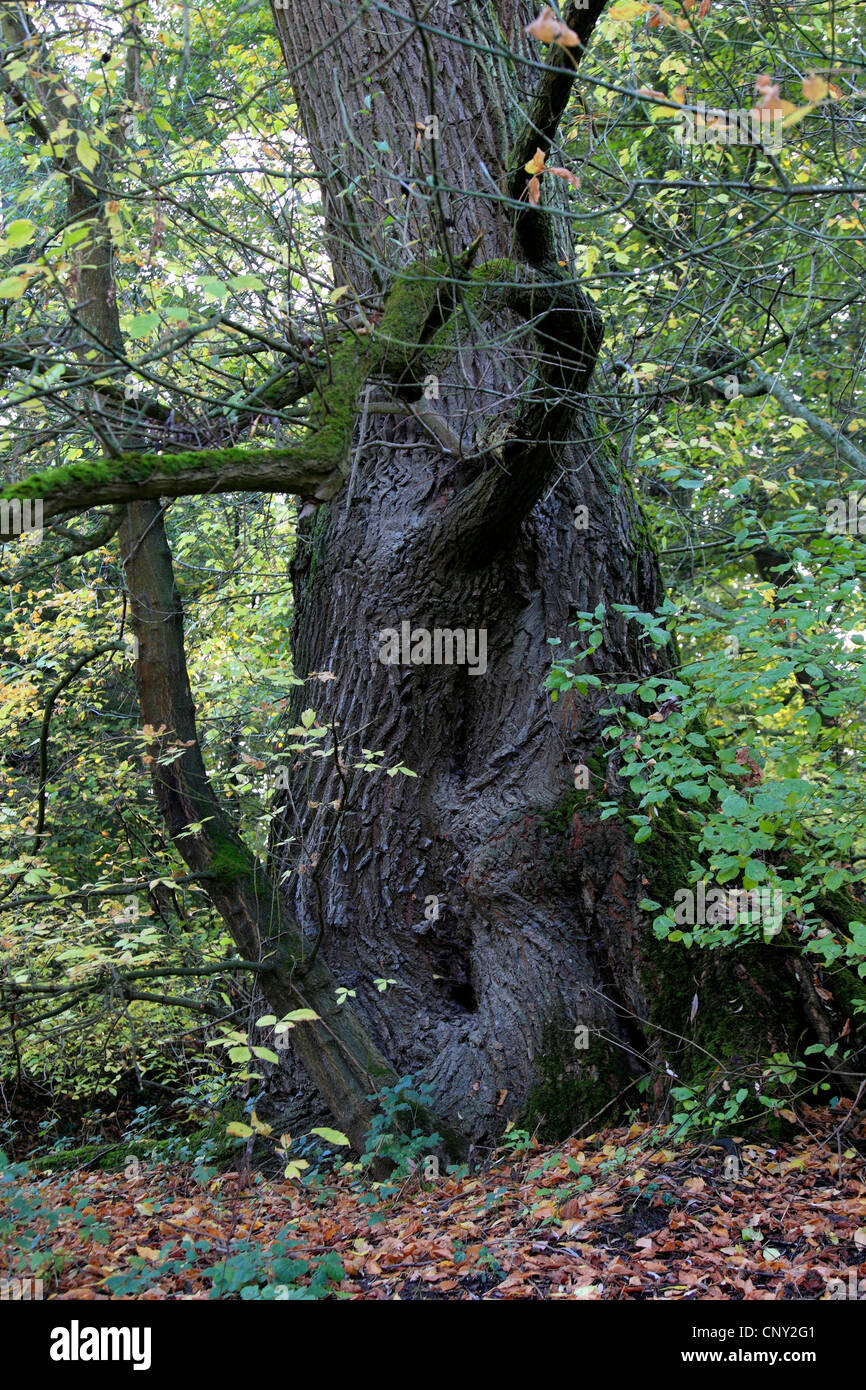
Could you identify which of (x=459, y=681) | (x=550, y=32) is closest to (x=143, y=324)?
(x=550, y=32)

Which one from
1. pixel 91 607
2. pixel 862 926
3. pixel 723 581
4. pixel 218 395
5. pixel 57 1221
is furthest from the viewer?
pixel 723 581

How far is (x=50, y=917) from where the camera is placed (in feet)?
18.0

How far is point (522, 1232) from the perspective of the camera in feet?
11.9

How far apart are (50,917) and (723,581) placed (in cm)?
1064

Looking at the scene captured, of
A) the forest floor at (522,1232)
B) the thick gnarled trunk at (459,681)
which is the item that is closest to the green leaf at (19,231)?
the thick gnarled trunk at (459,681)

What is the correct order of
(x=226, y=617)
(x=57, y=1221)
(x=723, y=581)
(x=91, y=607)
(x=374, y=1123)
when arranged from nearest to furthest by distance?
(x=57, y=1221) → (x=374, y=1123) → (x=91, y=607) → (x=226, y=617) → (x=723, y=581)

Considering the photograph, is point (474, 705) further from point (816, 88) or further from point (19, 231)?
point (816, 88)

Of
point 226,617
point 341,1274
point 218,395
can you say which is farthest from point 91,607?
point 341,1274

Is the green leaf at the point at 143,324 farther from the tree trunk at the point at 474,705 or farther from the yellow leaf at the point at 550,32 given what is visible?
the tree trunk at the point at 474,705

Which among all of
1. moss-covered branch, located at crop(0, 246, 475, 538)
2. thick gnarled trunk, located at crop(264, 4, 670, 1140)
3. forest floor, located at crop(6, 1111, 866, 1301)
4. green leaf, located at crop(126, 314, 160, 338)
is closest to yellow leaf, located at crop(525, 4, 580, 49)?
moss-covered branch, located at crop(0, 246, 475, 538)

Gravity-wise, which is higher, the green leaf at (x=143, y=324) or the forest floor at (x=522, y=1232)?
the green leaf at (x=143, y=324)

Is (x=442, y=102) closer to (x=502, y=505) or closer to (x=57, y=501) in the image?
(x=502, y=505)

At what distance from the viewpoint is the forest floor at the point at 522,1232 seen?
320cm

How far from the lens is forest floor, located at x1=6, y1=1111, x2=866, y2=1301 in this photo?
3195mm
